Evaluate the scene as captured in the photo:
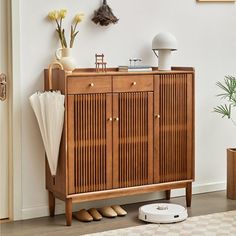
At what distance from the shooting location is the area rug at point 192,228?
4.18 metres

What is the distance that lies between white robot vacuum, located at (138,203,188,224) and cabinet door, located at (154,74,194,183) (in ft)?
0.81

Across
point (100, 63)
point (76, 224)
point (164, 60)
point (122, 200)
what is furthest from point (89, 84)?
point (122, 200)

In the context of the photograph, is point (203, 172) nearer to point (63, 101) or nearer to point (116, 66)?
point (116, 66)

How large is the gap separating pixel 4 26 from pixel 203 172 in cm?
206

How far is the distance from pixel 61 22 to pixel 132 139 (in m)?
0.98

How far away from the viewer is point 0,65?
14.6 ft

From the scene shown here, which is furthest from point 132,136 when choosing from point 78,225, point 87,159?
point 78,225

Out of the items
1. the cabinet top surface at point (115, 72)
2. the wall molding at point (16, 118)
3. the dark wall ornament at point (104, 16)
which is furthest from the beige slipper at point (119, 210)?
the dark wall ornament at point (104, 16)

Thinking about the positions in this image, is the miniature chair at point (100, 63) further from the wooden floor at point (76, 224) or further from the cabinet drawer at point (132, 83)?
the wooden floor at point (76, 224)

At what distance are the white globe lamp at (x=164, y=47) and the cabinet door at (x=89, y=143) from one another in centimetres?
60

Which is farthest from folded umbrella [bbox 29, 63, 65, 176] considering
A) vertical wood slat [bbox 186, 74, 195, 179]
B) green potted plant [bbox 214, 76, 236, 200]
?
green potted plant [bbox 214, 76, 236, 200]

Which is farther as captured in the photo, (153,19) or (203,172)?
(203,172)

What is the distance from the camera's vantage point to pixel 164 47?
477 centimetres

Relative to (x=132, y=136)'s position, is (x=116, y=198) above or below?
below
